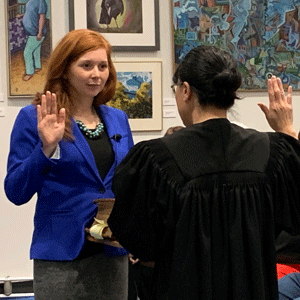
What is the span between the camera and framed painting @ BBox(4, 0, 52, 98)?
15.6ft

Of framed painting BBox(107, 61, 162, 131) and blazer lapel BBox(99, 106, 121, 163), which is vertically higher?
framed painting BBox(107, 61, 162, 131)

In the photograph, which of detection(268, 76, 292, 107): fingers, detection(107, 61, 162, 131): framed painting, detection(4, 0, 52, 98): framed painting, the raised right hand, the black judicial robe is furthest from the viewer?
detection(107, 61, 162, 131): framed painting

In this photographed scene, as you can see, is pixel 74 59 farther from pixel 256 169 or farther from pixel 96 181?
pixel 256 169

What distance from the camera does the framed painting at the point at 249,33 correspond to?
16.2 feet

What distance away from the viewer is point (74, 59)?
245 cm

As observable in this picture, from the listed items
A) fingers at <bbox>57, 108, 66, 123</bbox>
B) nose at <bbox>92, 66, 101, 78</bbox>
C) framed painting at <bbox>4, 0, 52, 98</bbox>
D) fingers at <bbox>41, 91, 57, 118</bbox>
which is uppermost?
framed painting at <bbox>4, 0, 52, 98</bbox>

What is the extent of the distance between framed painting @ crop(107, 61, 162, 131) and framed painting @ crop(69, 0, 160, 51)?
194 millimetres

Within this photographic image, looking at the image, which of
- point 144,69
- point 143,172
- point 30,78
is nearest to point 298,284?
point 143,172

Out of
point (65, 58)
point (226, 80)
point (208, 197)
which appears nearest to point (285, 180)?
point (208, 197)

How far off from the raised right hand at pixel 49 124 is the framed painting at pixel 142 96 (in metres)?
2.67

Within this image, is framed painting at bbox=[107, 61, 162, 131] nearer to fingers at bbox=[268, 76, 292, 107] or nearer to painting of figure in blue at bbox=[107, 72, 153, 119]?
painting of figure in blue at bbox=[107, 72, 153, 119]

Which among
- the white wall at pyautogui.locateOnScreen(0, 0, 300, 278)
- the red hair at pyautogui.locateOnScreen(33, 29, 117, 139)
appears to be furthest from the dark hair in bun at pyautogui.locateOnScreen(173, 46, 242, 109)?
the white wall at pyautogui.locateOnScreen(0, 0, 300, 278)

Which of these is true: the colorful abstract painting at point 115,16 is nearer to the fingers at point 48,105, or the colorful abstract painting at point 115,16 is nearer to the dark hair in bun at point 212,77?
the fingers at point 48,105

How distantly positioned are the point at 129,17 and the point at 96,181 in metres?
2.84
